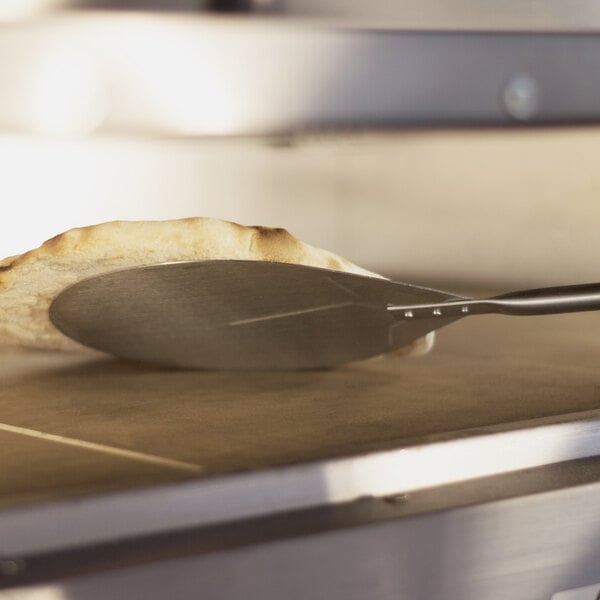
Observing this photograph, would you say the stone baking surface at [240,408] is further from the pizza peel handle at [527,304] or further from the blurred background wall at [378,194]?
the blurred background wall at [378,194]

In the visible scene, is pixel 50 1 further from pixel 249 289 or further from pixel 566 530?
pixel 566 530

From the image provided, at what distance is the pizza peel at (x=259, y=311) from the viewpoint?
0.65 metres

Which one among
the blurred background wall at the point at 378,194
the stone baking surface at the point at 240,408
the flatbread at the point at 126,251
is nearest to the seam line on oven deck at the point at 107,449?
the stone baking surface at the point at 240,408

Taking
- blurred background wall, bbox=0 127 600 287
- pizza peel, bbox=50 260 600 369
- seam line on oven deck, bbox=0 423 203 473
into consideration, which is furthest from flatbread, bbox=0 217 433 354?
blurred background wall, bbox=0 127 600 287

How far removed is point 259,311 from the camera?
668 millimetres

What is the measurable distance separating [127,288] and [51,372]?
0.11 meters

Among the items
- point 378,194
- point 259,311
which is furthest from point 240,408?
point 378,194

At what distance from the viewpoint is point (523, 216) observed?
140cm

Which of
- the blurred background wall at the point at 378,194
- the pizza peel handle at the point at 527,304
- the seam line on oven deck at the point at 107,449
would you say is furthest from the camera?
the blurred background wall at the point at 378,194

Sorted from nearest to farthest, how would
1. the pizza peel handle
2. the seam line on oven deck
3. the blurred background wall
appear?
1. the seam line on oven deck
2. the pizza peel handle
3. the blurred background wall

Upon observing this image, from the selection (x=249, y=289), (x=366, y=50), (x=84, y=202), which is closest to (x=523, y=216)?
(x=366, y=50)

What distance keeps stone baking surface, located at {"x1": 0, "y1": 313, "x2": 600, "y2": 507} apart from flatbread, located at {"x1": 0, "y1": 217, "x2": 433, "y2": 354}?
68 millimetres

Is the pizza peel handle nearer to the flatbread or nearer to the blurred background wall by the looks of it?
the flatbread

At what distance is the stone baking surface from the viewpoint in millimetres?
489
